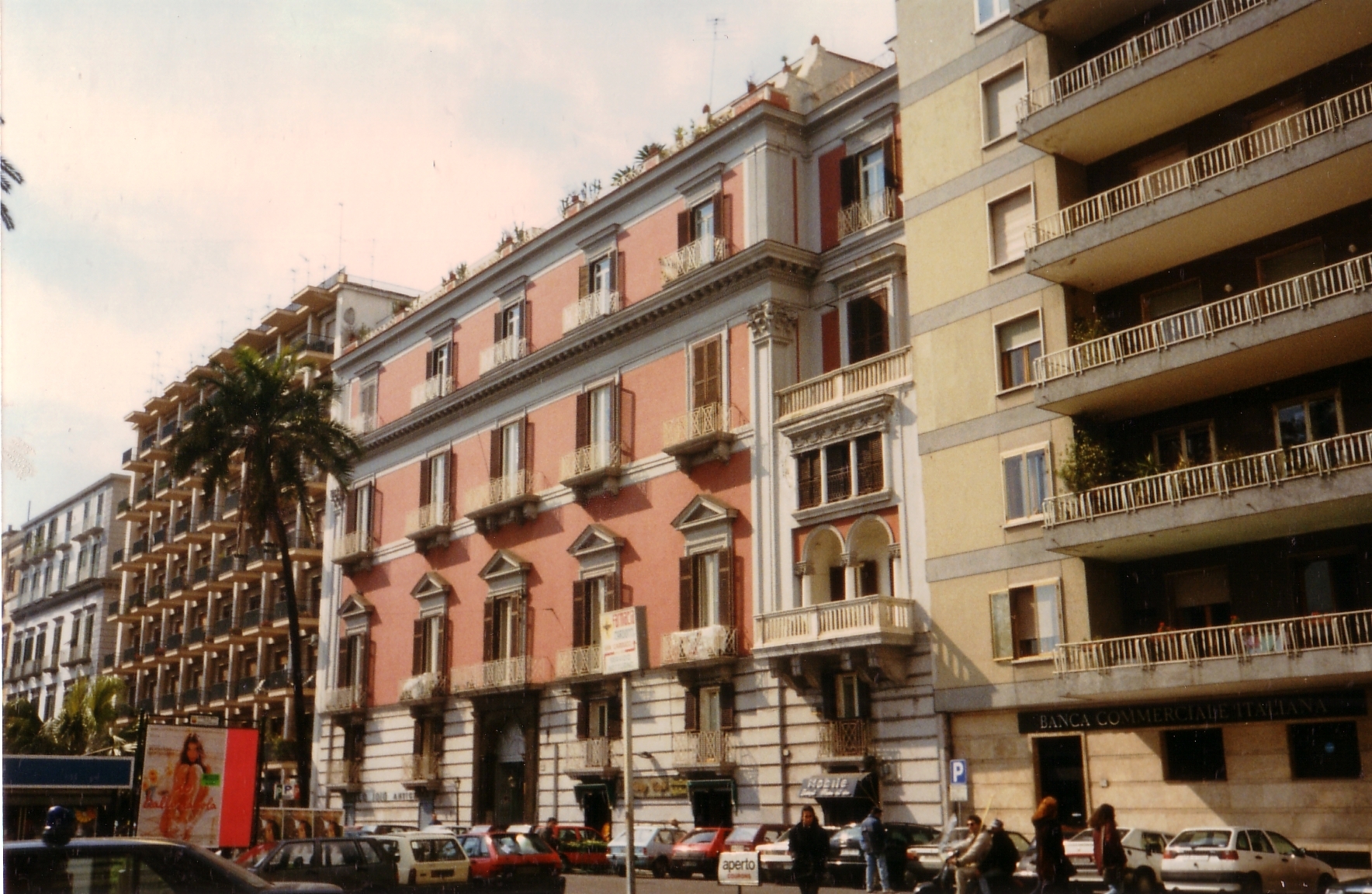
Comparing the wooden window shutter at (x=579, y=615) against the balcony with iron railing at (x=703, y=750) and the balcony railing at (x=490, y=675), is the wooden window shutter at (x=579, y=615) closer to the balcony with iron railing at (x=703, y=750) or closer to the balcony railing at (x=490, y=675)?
the balcony railing at (x=490, y=675)

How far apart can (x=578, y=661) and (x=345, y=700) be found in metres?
16.0

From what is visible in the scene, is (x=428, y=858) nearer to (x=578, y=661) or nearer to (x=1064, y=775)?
(x=1064, y=775)

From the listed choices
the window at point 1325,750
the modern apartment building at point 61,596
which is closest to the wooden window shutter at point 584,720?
the window at point 1325,750

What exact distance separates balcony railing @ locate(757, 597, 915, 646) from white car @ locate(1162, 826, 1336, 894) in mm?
9431

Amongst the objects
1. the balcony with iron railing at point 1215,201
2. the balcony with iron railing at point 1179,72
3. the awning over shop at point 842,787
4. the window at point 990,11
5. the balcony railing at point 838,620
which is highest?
the window at point 990,11

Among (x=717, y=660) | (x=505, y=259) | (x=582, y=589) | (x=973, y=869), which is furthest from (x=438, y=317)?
(x=973, y=869)

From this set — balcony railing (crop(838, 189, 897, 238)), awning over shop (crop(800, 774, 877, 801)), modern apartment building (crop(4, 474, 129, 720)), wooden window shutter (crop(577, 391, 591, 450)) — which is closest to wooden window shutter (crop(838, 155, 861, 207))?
balcony railing (crop(838, 189, 897, 238))

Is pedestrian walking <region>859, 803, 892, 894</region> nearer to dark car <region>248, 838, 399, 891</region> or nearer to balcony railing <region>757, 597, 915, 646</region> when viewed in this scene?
balcony railing <region>757, 597, 915, 646</region>

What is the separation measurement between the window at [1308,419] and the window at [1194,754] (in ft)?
19.7

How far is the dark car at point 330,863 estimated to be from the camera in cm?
2261

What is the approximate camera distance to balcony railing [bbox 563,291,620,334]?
43.5 m

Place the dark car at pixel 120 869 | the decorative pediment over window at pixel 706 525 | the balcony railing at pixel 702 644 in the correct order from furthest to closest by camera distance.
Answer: the decorative pediment over window at pixel 706 525 < the balcony railing at pixel 702 644 < the dark car at pixel 120 869

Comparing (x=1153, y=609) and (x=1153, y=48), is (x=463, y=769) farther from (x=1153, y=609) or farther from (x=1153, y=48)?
(x=1153, y=48)

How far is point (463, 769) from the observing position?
47062 mm
